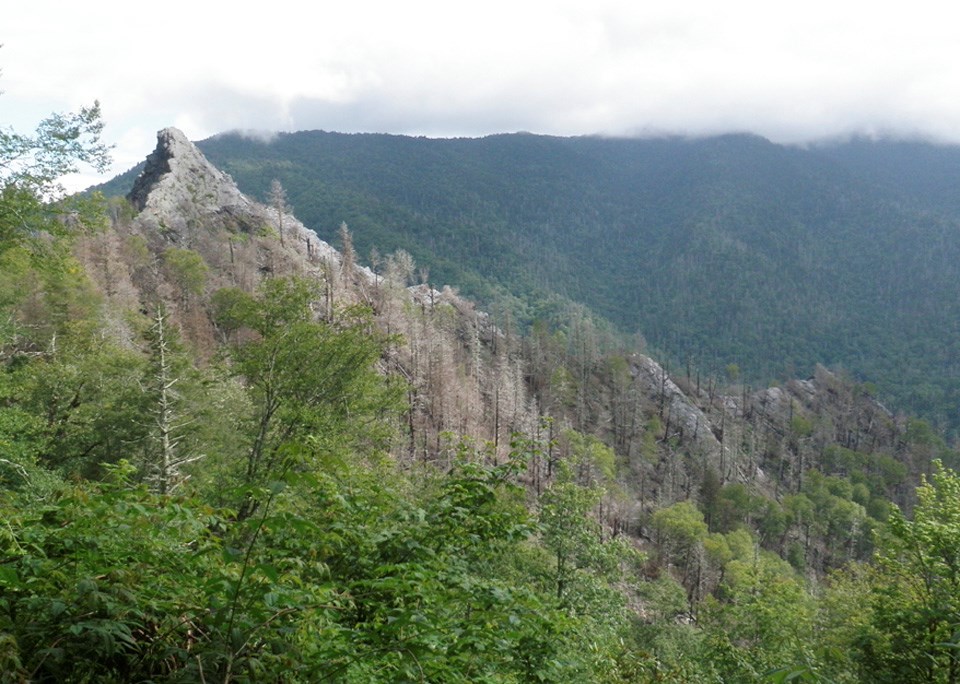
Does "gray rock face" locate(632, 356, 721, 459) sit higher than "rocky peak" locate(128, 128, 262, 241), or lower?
lower

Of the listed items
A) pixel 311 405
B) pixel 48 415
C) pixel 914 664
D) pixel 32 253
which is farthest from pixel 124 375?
pixel 914 664

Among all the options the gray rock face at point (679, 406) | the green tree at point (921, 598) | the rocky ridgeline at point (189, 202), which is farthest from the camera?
the gray rock face at point (679, 406)

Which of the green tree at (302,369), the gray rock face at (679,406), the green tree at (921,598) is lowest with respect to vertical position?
the gray rock face at (679,406)

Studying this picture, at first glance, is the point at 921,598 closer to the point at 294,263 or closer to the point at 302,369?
the point at 302,369

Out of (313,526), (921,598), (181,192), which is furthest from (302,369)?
(181,192)

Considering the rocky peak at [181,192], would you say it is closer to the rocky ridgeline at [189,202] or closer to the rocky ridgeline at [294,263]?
the rocky ridgeline at [189,202]

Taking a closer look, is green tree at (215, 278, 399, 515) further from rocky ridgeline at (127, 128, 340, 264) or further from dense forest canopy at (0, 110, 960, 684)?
rocky ridgeline at (127, 128, 340, 264)

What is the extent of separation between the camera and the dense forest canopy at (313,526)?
317 cm

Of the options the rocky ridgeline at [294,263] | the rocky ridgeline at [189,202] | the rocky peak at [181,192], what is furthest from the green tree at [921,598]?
the rocky peak at [181,192]

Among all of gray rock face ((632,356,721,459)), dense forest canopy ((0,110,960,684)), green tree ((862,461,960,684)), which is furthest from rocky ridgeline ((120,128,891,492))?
green tree ((862,461,960,684))

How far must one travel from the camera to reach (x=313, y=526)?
276 cm

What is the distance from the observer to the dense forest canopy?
10.4ft

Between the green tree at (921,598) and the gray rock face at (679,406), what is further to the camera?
the gray rock face at (679,406)

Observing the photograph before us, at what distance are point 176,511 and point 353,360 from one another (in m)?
17.3
